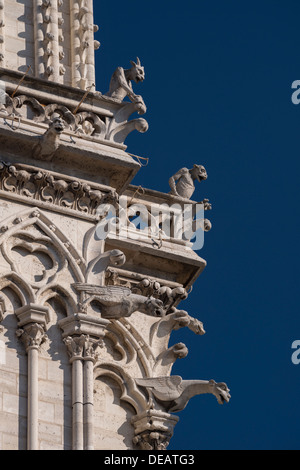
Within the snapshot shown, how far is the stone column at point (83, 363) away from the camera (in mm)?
30292

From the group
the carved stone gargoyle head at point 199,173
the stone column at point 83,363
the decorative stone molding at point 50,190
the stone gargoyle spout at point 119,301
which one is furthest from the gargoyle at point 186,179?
the stone column at point 83,363

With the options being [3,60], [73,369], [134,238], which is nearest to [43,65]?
[3,60]

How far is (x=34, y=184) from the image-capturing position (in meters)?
32.2

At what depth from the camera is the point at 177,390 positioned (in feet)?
105

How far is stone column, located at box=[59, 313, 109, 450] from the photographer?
3029 cm

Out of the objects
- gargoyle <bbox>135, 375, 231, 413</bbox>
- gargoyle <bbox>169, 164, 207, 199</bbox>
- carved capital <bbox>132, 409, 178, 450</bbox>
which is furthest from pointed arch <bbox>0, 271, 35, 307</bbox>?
gargoyle <bbox>169, 164, 207, 199</bbox>

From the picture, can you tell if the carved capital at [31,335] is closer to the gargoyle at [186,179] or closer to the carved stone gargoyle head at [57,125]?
the carved stone gargoyle head at [57,125]

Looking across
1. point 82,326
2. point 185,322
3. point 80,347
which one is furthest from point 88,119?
point 80,347

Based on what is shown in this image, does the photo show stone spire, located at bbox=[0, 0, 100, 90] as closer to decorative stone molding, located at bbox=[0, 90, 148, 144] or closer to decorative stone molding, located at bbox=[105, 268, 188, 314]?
decorative stone molding, located at bbox=[0, 90, 148, 144]

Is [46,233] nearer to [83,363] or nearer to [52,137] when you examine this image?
[52,137]
